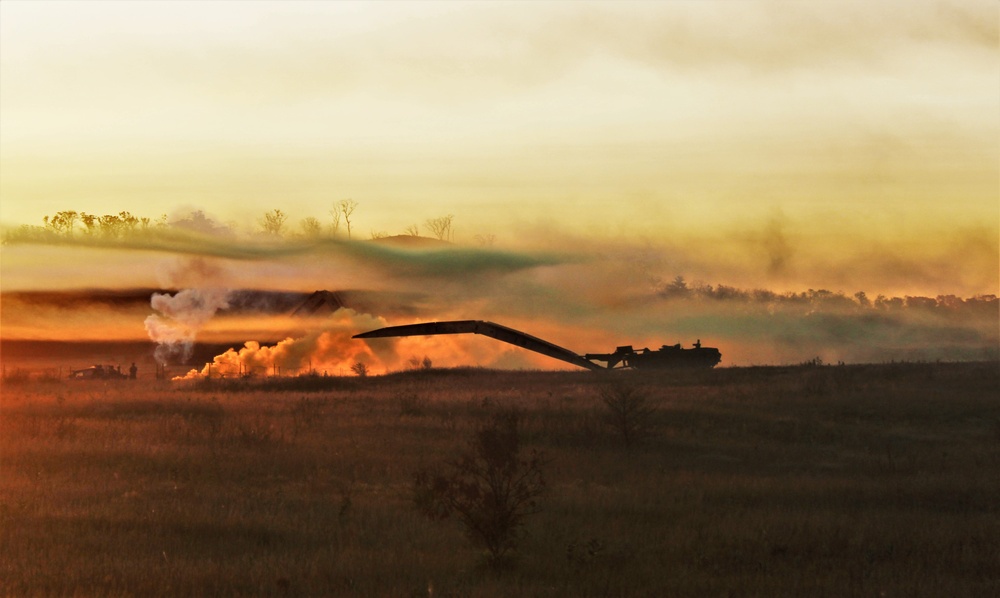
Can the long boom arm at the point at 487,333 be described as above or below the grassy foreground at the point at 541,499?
above

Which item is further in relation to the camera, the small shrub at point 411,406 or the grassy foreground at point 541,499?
the small shrub at point 411,406

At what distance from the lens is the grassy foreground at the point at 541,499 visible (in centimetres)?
1745

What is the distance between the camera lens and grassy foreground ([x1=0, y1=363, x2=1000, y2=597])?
687 inches

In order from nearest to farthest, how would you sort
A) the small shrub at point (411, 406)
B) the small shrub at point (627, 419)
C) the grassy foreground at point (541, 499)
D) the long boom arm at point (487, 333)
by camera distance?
the grassy foreground at point (541, 499) < the small shrub at point (627, 419) < the small shrub at point (411, 406) < the long boom arm at point (487, 333)

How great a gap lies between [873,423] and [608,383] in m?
20.5

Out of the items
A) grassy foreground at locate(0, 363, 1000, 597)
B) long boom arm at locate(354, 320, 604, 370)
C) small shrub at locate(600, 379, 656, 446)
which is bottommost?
grassy foreground at locate(0, 363, 1000, 597)

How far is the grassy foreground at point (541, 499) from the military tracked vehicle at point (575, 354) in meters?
25.3

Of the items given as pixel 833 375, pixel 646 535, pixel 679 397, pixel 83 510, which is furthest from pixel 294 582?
pixel 833 375

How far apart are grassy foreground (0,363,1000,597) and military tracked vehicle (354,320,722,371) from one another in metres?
25.3

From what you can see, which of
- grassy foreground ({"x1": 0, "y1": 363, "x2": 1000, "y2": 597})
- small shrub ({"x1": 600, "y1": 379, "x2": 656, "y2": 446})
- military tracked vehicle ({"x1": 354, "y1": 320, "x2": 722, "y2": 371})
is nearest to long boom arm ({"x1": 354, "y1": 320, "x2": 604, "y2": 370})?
military tracked vehicle ({"x1": 354, "y1": 320, "x2": 722, "y2": 371})

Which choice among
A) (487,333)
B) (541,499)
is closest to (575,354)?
(487,333)

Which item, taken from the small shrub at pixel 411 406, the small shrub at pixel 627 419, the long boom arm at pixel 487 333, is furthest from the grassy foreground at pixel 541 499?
the long boom arm at pixel 487 333

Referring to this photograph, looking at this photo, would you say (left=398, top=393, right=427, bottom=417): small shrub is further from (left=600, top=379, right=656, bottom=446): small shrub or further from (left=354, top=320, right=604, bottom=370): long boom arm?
(left=354, top=320, right=604, bottom=370): long boom arm

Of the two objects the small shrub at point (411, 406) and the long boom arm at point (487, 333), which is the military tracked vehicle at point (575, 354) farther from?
the small shrub at point (411, 406)
